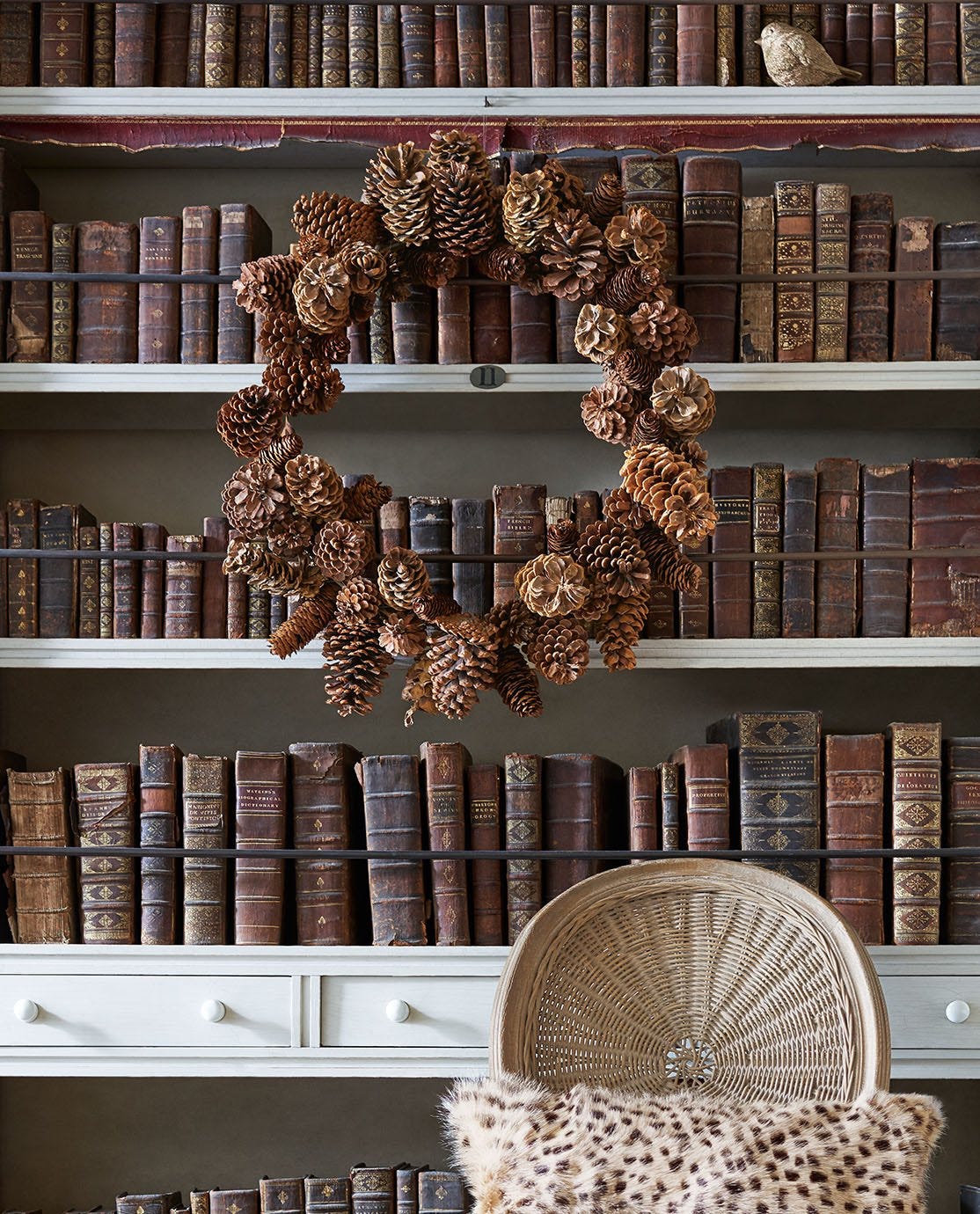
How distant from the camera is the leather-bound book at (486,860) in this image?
57.3 inches

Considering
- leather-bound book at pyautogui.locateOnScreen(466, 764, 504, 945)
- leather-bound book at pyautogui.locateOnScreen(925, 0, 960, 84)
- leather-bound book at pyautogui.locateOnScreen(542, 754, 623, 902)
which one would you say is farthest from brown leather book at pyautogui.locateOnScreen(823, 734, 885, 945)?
leather-bound book at pyautogui.locateOnScreen(925, 0, 960, 84)

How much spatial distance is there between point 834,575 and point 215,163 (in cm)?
109

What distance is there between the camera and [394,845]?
4.74 feet

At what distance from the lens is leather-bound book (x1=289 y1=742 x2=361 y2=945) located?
57.1 inches

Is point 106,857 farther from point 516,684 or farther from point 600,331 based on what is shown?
point 600,331

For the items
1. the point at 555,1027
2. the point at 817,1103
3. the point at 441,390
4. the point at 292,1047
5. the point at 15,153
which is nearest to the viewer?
the point at 817,1103

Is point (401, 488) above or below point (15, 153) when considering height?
below

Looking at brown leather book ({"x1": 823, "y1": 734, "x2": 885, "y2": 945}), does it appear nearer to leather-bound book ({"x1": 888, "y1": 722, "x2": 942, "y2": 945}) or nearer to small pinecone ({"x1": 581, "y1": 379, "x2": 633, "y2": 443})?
leather-bound book ({"x1": 888, "y1": 722, "x2": 942, "y2": 945})

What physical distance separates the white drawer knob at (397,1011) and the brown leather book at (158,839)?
283 millimetres

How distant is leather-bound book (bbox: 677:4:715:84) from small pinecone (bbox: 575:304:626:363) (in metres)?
0.40

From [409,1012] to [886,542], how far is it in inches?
33.0

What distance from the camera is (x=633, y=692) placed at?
1767mm

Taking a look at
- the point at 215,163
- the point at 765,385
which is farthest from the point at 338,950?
the point at 215,163

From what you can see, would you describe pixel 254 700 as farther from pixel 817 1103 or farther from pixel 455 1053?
pixel 817 1103
